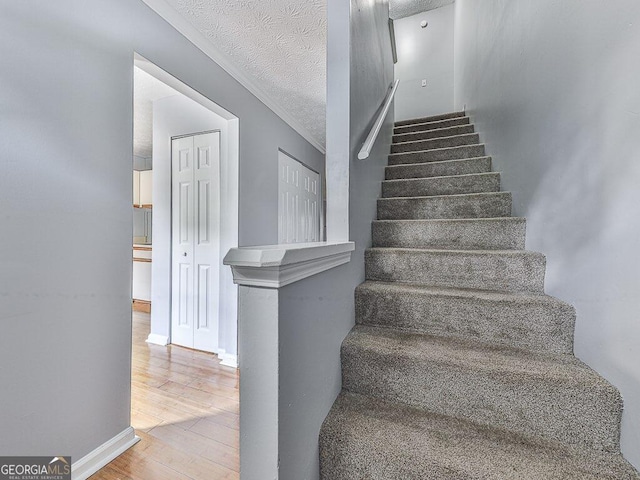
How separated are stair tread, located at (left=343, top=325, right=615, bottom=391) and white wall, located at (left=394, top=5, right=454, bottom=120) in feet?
12.7

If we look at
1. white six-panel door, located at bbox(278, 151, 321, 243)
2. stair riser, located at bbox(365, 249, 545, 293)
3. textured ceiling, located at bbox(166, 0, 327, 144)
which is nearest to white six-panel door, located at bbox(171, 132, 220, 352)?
textured ceiling, located at bbox(166, 0, 327, 144)

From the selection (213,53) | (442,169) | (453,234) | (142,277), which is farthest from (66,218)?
(142,277)

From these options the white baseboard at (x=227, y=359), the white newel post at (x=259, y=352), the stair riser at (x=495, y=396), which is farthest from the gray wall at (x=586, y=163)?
the white baseboard at (x=227, y=359)

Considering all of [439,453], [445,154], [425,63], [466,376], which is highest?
[425,63]

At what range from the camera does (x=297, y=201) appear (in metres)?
3.78

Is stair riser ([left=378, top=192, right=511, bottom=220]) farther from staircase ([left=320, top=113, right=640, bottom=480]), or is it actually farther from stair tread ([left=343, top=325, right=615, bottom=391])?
stair tread ([left=343, top=325, right=615, bottom=391])

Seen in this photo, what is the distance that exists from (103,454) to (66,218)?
1.12 m

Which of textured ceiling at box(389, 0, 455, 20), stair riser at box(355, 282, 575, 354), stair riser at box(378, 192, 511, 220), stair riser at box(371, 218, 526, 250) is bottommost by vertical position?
stair riser at box(355, 282, 575, 354)

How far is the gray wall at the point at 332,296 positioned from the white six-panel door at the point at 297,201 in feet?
5.43

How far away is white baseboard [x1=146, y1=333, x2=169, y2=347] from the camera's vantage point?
8.99ft

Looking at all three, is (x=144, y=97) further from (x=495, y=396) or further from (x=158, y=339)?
(x=495, y=396)

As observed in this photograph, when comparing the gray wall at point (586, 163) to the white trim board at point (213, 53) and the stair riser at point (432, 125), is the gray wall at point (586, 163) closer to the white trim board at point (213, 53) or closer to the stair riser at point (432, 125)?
the stair riser at point (432, 125)

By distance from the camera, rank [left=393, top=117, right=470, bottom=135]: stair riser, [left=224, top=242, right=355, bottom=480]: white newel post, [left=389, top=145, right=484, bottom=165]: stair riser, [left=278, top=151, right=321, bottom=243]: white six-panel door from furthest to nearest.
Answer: [left=278, top=151, right=321, bottom=243]: white six-panel door < [left=393, top=117, right=470, bottom=135]: stair riser < [left=389, top=145, right=484, bottom=165]: stair riser < [left=224, top=242, right=355, bottom=480]: white newel post

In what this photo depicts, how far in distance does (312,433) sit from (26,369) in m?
1.14
